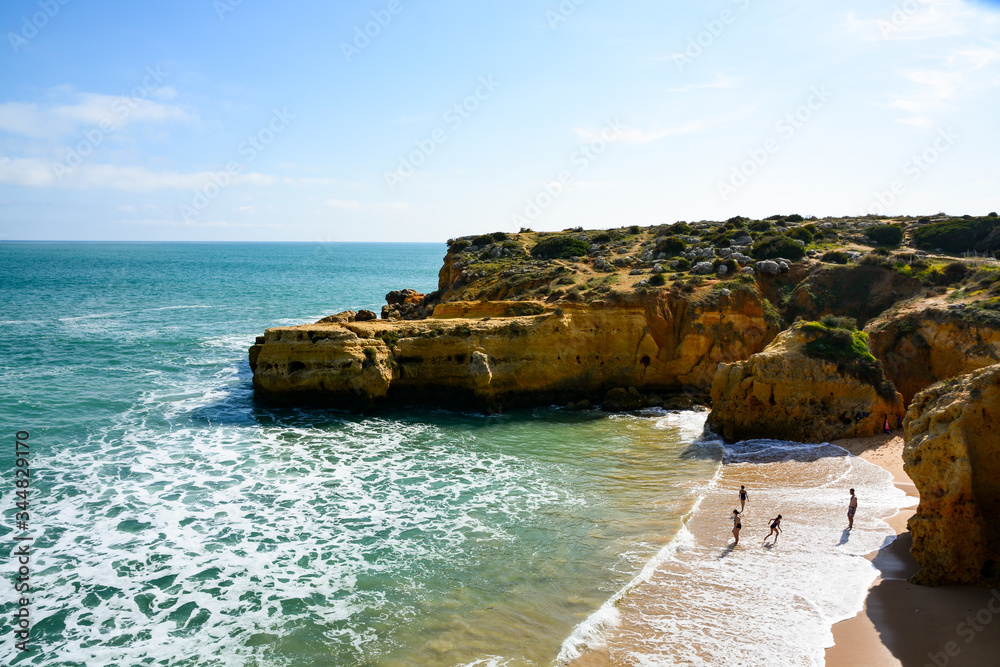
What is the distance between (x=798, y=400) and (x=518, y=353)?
36.1ft

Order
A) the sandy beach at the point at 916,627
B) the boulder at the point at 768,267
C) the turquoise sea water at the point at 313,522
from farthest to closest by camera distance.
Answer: the boulder at the point at 768,267 < the turquoise sea water at the point at 313,522 < the sandy beach at the point at 916,627

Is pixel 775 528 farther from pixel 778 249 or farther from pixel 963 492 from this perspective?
pixel 778 249

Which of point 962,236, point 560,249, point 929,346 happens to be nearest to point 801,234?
point 962,236

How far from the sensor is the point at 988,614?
420 inches

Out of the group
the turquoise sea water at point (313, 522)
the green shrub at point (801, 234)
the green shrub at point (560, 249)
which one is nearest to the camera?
the turquoise sea water at point (313, 522)

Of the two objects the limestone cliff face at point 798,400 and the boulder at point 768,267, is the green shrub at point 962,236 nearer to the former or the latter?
the boulder at point 768,267

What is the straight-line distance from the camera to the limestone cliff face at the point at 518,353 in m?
24.3

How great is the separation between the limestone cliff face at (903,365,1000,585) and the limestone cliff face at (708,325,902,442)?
8.96 metres

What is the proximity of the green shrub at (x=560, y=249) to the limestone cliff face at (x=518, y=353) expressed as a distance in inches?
424

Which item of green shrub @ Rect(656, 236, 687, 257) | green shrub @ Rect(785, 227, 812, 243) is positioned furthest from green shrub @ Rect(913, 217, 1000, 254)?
green shrub @ Rect(656, 236, 687, 257)

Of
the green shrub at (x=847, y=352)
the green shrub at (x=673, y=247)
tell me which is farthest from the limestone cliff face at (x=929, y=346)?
the green shrub at (x=673, y=247)

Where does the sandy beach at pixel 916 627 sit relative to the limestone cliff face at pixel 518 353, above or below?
below

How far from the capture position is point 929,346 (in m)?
22.7

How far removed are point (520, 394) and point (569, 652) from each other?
15785 mm
